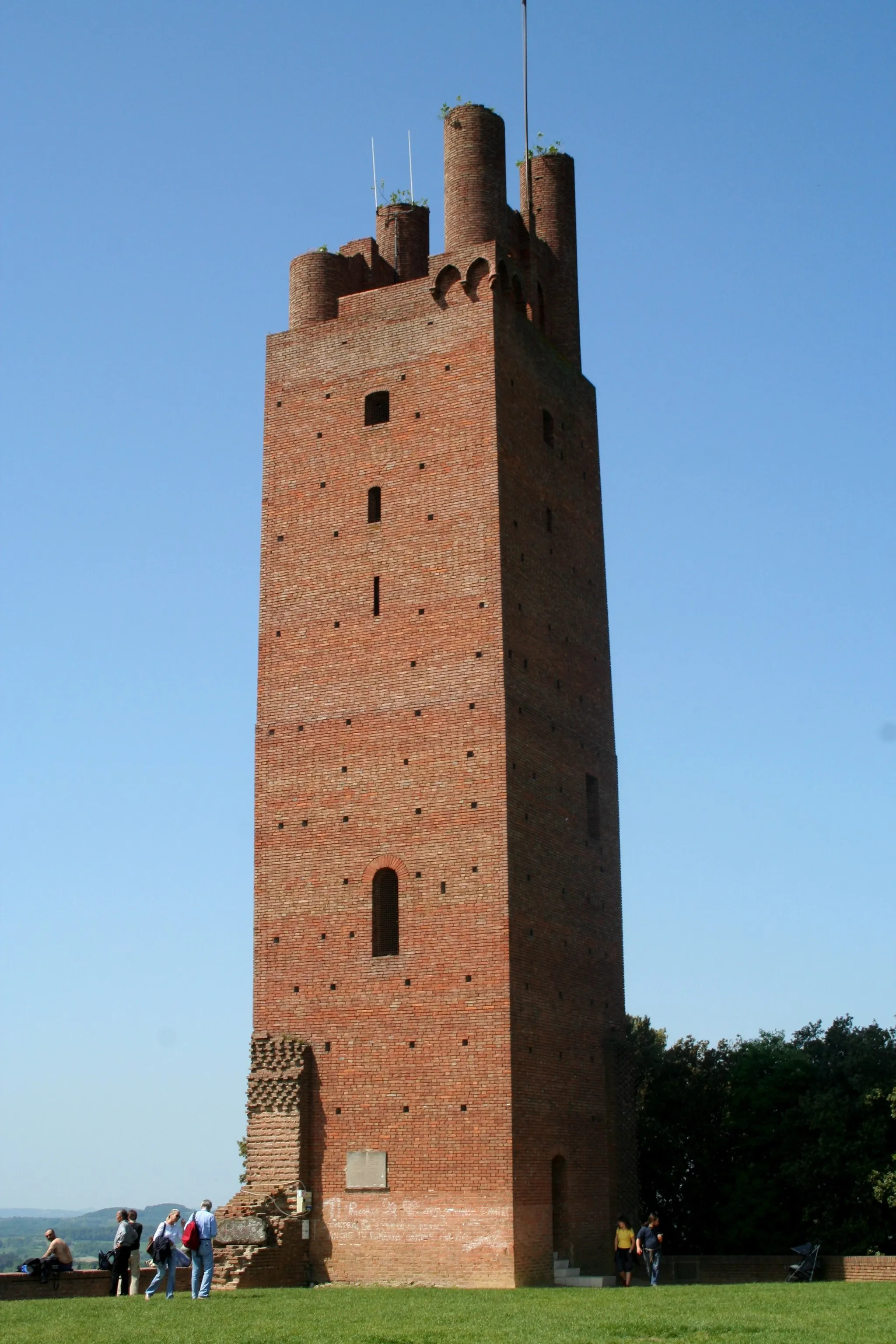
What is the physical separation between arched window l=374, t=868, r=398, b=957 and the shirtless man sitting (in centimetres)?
560

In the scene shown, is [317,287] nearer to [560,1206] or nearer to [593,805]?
[593,805]

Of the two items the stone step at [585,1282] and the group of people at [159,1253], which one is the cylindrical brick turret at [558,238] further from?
the group of people at [159,1253]

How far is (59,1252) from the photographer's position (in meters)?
18.6

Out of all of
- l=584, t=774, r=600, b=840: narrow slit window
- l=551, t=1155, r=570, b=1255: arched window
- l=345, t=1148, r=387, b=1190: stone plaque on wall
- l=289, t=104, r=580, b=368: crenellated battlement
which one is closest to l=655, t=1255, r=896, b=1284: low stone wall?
l=551, t=1155, r=570, b=1255: arched window

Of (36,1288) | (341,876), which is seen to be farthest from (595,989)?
(36,1288)

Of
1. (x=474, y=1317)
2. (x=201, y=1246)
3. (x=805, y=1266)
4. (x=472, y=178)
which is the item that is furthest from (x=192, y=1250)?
(x=472, y=178)

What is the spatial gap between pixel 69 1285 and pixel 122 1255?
82 cm

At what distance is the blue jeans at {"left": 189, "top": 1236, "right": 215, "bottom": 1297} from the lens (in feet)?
57.9

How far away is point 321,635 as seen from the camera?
76.9ft

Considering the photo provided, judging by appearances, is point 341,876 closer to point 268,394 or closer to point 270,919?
point 270,919

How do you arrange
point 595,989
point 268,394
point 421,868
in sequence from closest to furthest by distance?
1. point 421,868
2. point 595,989
3. point 268,394

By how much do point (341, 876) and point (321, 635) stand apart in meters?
3.73

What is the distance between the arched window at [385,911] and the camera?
856 inches

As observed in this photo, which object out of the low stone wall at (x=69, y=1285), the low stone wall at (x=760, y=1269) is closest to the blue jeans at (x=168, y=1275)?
the low stone wall at (x=69, y=1285)
